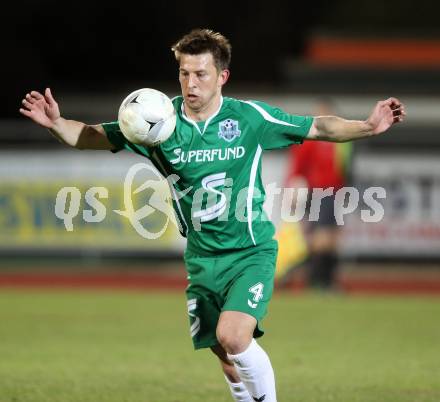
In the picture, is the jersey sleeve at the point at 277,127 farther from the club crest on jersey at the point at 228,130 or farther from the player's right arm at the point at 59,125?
the player's right arm at the point at 59,125

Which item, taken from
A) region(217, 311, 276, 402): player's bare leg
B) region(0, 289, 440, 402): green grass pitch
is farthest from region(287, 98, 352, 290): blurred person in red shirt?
region(217, 311, 276, 402): player's bare leg

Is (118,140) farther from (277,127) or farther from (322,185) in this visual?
(322,185)

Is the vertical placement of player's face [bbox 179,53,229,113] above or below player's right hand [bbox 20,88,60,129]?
above

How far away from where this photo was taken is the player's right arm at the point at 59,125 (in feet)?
20.6

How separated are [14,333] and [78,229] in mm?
6229

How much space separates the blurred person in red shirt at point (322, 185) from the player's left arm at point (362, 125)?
655 centimetres

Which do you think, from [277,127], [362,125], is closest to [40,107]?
[277,127]

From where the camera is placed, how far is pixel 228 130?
20.5 feet

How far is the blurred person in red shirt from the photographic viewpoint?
13406 mm

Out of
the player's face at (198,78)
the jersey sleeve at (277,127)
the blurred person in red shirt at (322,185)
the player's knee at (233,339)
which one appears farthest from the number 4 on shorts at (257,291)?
the blurred person in red shirt at (322,185)

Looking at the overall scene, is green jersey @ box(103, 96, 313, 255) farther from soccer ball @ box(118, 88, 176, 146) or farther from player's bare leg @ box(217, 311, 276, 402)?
player's bare leg @ box(217, 311, 276, 402)

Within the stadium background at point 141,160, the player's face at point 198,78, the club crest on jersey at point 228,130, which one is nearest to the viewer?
the player's face at point 198,78

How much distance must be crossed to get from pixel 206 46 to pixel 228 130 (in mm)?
520

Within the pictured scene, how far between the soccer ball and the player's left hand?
48.7 inches
